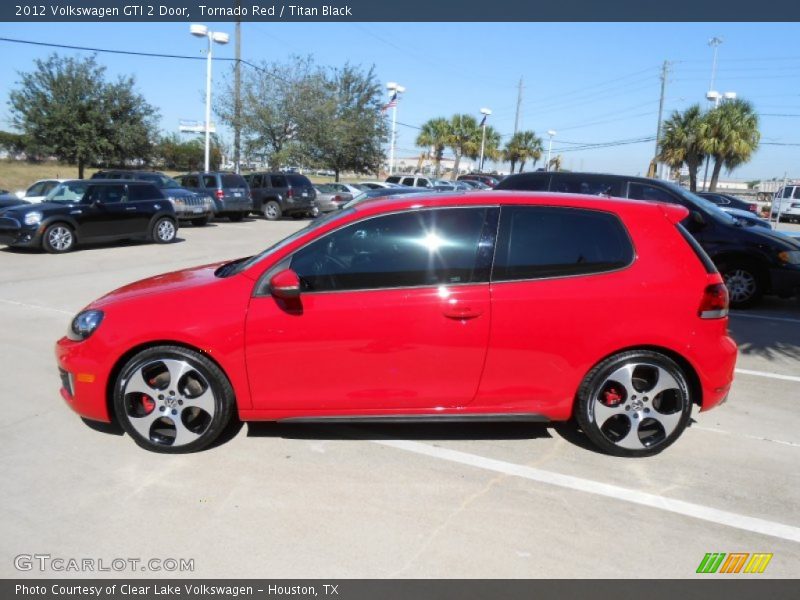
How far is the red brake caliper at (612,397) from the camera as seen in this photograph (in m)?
4.01

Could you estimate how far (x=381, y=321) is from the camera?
3740mm

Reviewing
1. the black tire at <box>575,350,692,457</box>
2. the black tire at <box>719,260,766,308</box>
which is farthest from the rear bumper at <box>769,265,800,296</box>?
the black tire at <box>575,350,692,457</box>

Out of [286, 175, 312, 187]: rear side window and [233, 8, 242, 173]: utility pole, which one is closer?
[286, 175, 312, 187]: rear side window

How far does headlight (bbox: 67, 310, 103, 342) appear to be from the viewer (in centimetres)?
392

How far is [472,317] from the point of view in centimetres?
375

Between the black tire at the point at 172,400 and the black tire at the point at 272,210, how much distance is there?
20191 mm

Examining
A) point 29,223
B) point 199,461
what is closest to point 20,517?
point 199,461

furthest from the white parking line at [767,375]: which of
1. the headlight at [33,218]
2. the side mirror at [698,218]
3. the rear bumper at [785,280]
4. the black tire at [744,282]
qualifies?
the headlight at [33,218]

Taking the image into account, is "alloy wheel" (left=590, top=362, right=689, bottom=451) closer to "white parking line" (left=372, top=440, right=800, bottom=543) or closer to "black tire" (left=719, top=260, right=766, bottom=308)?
"white parking line" (left=372, top=440, right=800, bottom=543)

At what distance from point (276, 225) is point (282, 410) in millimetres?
18518

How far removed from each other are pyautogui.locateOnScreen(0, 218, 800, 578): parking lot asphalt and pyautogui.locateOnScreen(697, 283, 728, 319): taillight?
0.97 m

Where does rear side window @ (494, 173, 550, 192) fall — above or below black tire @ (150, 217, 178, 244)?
above

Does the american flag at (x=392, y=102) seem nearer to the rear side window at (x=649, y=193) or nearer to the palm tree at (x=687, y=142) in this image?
the palm tree at (x=687, y=142)

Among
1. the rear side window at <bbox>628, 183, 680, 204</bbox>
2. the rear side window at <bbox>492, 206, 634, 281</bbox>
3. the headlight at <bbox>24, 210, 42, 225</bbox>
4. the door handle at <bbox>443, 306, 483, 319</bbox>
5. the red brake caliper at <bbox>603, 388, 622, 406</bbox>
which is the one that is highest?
the rear side window at <bbox>628, 183, 680, 204</bbox>
